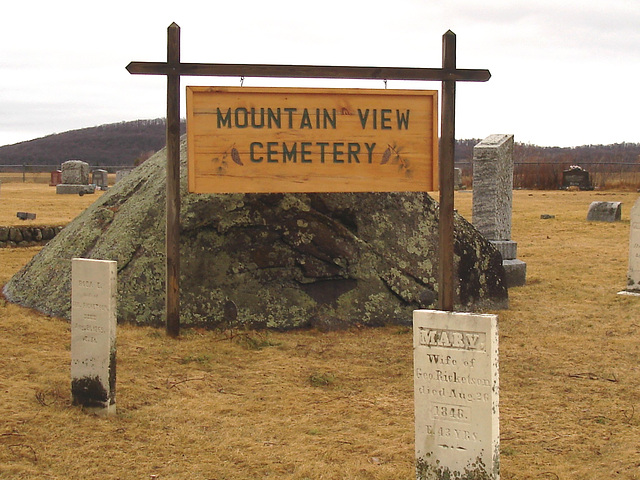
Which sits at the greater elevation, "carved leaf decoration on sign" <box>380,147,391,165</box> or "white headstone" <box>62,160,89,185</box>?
"white headstone" <box>62,160,89,185</box>

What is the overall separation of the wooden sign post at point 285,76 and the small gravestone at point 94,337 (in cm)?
202

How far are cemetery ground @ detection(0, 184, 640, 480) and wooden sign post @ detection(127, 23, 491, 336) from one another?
2.26ft

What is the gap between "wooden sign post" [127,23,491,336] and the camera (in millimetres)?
6902

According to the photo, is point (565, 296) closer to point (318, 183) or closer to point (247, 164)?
point (318, 183)

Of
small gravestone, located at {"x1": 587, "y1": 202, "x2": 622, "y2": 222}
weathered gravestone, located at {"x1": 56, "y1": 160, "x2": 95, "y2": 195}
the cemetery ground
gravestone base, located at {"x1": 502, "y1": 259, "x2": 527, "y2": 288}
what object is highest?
weathered gravestone, located at {"x1": 56, "y1": 160, "x2": 95, "y2": 195}

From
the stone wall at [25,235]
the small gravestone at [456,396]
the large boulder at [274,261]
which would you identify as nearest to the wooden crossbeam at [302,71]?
the large boulder at [274,261]

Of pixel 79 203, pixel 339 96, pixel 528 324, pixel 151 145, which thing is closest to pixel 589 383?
pixel 528 324

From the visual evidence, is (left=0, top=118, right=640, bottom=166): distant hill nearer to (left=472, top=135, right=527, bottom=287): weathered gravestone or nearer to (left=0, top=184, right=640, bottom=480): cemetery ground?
(left=472, top=135, right=527, bottom=287): weathered gravestone

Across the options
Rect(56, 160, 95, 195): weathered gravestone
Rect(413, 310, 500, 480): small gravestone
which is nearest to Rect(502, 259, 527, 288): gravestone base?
Rect(413, 310, 500, 480): small gravestone

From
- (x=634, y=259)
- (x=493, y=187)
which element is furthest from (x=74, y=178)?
(x=634, y=259)

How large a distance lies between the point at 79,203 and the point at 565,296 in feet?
56.7

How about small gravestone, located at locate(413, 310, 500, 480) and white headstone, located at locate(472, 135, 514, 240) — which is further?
white headstone, located at locate(472, 135, 514, 240)

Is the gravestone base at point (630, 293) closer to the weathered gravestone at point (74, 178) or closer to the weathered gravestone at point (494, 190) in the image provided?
the weathered gravestone at point (494, 190)

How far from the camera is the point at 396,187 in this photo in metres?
7.11
